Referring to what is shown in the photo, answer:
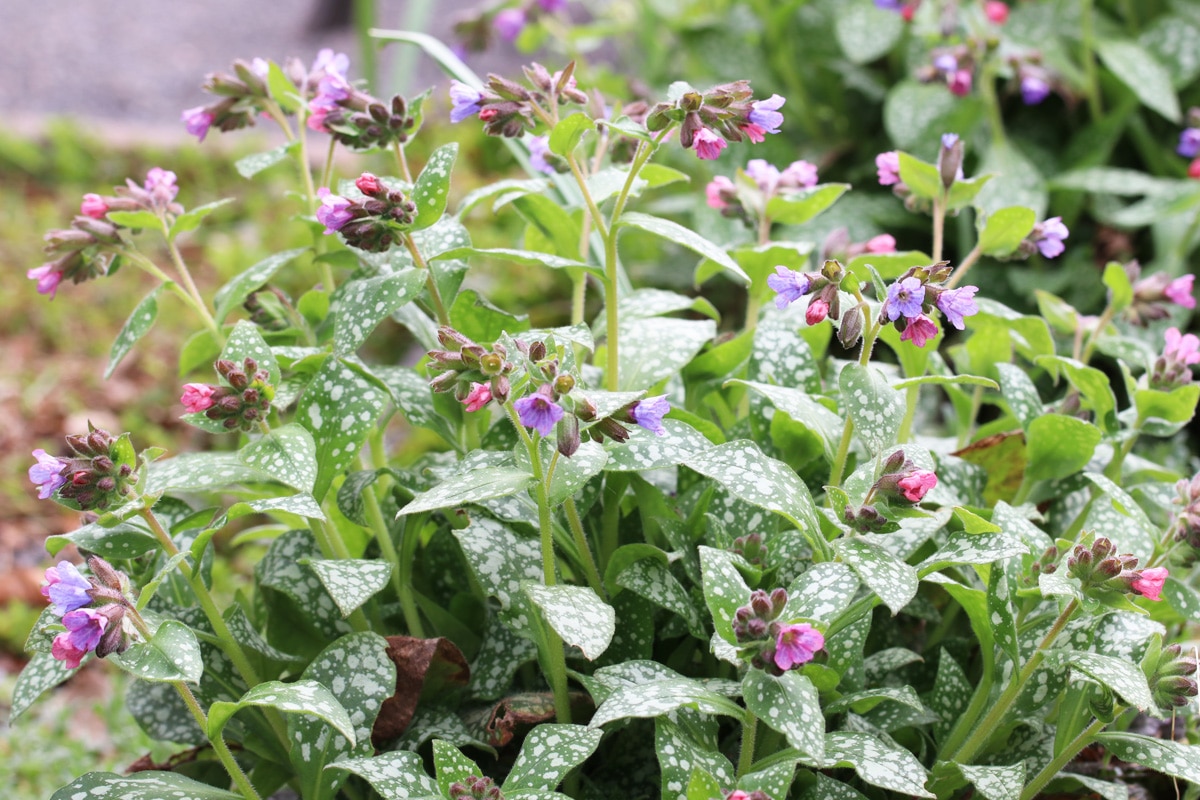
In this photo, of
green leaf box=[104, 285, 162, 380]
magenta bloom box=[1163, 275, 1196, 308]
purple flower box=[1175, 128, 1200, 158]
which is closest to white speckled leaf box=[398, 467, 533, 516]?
green leaf box=[104, 285, 162, 380]

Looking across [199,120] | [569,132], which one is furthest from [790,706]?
[199,120]

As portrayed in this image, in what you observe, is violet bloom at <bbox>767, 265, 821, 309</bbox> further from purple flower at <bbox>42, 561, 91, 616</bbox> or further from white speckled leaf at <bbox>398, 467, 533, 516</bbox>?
purple flower at <bbox>42, 561, 91, 616</bbox>

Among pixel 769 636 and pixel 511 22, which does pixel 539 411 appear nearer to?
pixel 769 636

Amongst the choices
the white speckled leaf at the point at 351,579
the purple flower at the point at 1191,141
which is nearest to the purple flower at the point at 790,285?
the white speckled leaf at the point at 351,579

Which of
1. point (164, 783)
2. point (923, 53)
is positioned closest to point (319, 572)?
point (164, 783)

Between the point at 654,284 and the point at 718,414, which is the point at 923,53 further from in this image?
the point at 718,414

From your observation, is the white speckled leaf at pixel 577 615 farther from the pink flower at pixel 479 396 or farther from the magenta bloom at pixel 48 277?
the magenta bloom at pixel 48 277
